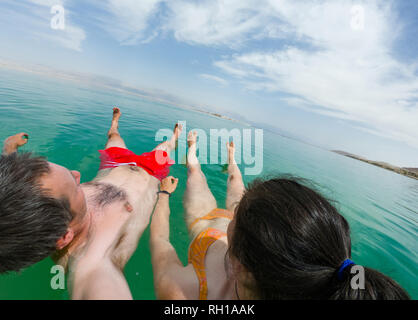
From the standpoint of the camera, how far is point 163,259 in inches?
74.5

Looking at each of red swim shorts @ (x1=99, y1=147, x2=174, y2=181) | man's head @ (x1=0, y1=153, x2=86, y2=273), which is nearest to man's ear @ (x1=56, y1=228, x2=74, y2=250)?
man's head @ (x1=0, y1=153, x2=86, y2=273)

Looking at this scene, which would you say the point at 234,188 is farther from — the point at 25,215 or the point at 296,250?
the point at 25,215

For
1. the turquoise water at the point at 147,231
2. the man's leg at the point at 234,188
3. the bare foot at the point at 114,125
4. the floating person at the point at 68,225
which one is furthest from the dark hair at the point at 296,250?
the bare foot at the point at 114,125

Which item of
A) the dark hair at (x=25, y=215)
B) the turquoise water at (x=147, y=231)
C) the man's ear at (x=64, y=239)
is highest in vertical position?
the dark hair at (x=25, y=215)

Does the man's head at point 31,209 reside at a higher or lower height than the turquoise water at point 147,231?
higher

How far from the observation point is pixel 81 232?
→ 1.86 metres

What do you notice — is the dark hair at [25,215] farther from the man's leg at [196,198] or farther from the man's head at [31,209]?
the man's leg at [196,198]

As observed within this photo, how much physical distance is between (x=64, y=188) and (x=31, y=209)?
0.92 ft

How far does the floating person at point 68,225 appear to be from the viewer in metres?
1.23

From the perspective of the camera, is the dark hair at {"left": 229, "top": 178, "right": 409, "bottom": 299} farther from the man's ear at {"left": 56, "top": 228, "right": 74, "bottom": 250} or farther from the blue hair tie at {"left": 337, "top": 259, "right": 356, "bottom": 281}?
the man's ear at {"left": 56, "top": 228, "right": 74, "bottom": 250}

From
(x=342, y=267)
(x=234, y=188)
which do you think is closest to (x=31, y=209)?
(x=342, y=267)

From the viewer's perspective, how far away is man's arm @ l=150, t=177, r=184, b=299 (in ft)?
5.16
